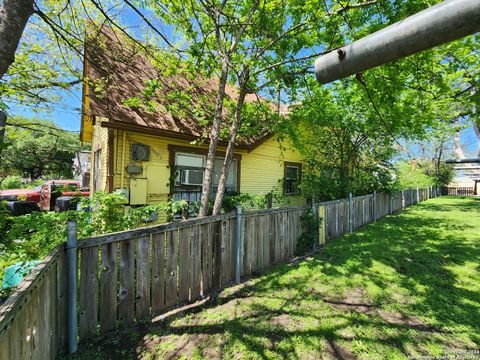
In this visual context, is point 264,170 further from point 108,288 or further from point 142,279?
point 108,288

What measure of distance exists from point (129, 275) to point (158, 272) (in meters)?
0.40

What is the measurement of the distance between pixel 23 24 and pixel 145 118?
5.60 m

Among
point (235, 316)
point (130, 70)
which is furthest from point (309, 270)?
point (130, 70)

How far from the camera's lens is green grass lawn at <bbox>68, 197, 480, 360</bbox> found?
2.74m

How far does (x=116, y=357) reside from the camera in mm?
2639

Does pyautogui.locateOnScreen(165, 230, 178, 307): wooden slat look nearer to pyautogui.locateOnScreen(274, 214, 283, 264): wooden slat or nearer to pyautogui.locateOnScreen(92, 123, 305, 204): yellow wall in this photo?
pyautogui.locateOnScreen(274, 214, 283, 264): wooden slat

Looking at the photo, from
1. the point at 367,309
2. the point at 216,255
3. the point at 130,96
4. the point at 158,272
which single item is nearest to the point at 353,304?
the point at 367,309

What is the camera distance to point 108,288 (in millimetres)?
2959

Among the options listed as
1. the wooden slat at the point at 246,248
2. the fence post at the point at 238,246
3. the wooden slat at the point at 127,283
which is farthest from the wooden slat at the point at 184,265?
the wooden slat at the point at 246,248

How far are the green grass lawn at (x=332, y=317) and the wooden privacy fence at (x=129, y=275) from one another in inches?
11.0

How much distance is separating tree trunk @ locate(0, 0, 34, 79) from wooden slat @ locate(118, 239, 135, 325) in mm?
2196

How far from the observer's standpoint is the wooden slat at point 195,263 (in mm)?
3805

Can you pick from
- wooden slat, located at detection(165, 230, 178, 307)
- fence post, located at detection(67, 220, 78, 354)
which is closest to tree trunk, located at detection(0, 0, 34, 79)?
fence post, located at detection(67, 220, 78, 354)

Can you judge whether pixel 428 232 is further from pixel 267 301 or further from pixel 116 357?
pixel 116 357
